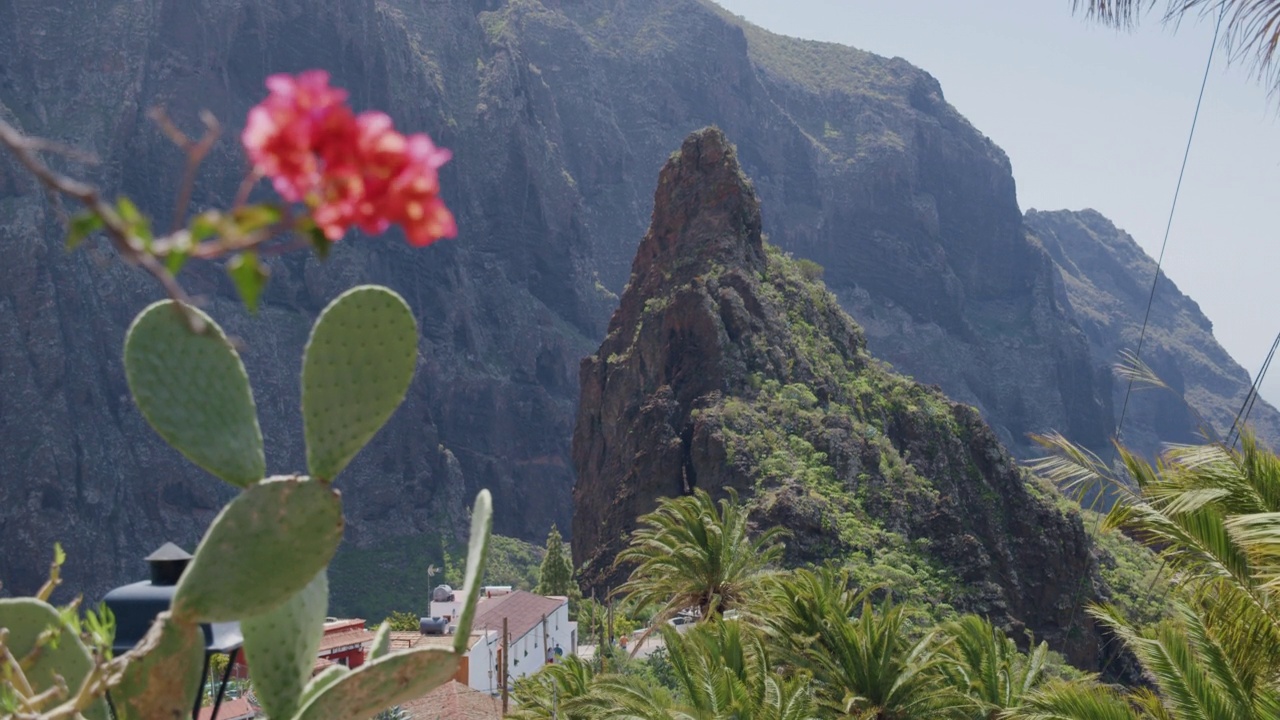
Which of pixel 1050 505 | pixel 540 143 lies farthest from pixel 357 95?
pixel 1050 505

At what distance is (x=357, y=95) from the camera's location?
12525 centimetres

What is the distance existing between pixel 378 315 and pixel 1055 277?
202055 mm

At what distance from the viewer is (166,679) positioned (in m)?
4.56

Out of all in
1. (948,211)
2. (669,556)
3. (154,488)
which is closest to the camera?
(669,556)

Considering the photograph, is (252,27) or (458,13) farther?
(458,13)

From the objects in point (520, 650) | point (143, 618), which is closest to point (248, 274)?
point (143, 618)

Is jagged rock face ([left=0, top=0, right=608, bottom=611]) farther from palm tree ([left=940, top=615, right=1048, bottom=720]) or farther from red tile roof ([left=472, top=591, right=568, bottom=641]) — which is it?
palm tree ([left=940, top=615, right=1048, bottom=720])

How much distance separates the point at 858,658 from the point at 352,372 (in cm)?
1730

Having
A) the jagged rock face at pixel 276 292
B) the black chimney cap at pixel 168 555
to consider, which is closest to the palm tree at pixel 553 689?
the black chimney cap at pixel 168 555

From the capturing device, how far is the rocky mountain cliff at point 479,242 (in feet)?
330

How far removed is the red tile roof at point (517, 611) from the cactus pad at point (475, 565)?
4441cm

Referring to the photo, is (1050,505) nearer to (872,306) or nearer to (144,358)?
(144,358)

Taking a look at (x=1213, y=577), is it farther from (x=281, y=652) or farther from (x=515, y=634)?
(x=515, y=634)

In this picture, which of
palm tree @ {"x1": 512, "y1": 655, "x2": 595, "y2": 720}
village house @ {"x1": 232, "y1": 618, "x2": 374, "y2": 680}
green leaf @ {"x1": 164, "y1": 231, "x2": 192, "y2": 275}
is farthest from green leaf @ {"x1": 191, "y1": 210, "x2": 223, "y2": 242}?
village house @ {"x1": 232, "y1": 618, "x2": 374, "y2": 680}
